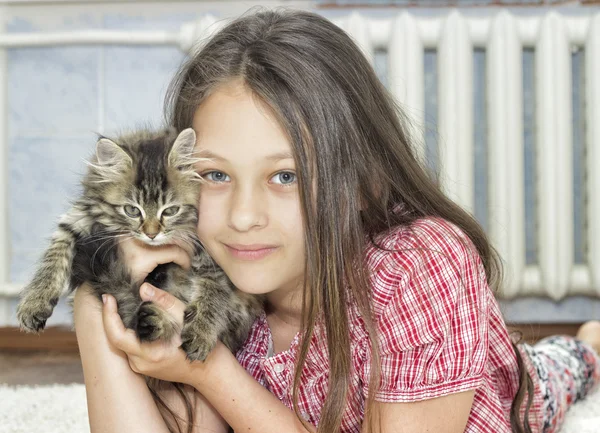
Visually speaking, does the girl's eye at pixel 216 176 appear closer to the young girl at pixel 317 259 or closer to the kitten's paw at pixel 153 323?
the young girl at pixel 317 259

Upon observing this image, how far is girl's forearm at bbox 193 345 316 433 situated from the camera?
4.33 ft

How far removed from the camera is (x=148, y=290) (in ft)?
4.36

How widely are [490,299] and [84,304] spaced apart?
0.82 metres

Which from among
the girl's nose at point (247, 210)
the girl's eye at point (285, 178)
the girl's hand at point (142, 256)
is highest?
the girl's eye at point (285, 178)

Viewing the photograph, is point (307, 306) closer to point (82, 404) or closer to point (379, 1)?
point (82, 404)

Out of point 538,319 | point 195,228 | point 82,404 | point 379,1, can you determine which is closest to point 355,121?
point 195,228

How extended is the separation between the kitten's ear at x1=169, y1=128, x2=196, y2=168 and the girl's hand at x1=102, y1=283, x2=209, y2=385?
24cm

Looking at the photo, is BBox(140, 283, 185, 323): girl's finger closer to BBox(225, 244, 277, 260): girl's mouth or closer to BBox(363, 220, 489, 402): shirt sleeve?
BBox(225, 244, 277, 260): girl's mouth

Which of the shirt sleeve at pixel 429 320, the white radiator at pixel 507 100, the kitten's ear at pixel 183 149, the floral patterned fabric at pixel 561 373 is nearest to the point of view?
the shirt sleeve at pixel 429 320

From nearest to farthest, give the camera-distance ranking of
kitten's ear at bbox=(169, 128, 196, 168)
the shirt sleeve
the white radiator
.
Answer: the shirt sleeve, kitten's ear at bbox=(169, 128, 196, 168), the white radiator

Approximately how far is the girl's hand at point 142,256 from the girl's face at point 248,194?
98 mm

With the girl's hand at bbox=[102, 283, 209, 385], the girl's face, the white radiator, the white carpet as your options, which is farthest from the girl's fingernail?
the white radiator

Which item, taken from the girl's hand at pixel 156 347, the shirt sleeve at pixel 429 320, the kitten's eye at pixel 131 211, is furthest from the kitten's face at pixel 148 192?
the shirt sleeve at pixel 429 320

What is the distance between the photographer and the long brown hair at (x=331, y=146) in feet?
4.14
